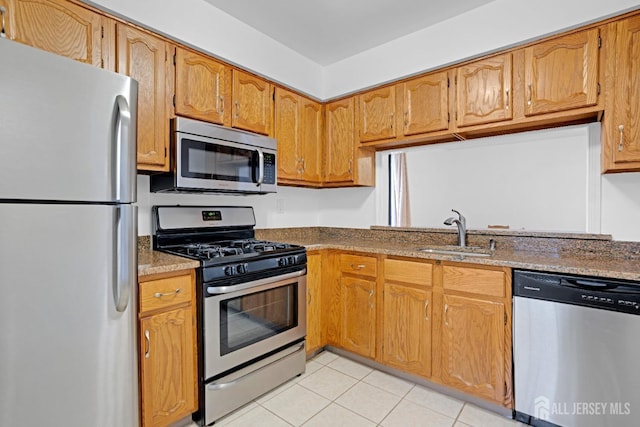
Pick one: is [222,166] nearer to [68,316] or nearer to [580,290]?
[68,316]

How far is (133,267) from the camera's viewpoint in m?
1.35

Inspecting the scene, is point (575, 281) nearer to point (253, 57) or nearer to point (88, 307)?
point (88, 307)

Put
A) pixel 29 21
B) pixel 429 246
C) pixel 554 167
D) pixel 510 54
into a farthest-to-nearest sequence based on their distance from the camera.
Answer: pixel 554 167 < pixel 429 246 < pixel 510 54 < pixel 29 21

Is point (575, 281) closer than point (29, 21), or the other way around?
point (29, 21)

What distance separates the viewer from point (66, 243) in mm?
1176

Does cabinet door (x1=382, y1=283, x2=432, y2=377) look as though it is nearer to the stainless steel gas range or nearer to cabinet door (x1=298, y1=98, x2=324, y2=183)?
the stainless steel gas range

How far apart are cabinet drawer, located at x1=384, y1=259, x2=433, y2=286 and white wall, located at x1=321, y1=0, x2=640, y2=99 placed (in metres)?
1.45

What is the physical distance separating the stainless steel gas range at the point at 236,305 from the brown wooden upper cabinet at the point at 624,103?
1.94 meters

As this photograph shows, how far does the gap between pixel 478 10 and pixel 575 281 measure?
1816 millimetres

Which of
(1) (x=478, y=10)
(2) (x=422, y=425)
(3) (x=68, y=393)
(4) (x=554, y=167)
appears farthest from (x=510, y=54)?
(3) (x=68, y=393)

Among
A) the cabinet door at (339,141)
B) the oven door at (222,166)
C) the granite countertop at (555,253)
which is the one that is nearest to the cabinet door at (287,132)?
the oven door at (222,166)

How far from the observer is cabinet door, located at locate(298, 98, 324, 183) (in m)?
2.85

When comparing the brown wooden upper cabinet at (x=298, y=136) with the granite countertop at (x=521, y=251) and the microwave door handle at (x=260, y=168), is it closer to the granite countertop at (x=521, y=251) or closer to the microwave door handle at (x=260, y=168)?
the microwave door handle at (x=260, y=168)

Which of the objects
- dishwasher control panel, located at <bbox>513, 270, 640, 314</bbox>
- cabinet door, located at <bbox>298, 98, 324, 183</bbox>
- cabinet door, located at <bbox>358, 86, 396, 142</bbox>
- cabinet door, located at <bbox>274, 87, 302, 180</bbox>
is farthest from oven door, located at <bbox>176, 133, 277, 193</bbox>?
dishwasher control panel, located at <bbox>513, 270, 640, 314</bbox>
